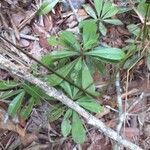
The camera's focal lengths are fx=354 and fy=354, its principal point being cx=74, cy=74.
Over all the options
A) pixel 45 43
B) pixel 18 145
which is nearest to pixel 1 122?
pixel 18 145

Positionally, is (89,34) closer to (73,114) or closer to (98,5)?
(98,5)

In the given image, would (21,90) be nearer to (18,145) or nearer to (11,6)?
(18,145)

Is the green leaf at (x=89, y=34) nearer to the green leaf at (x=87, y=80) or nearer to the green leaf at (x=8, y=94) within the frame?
the green leaf at (x=87, y=80)

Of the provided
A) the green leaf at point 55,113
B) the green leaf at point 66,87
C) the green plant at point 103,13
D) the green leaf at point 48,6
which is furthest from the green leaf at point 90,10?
the green leaf at point 55,113

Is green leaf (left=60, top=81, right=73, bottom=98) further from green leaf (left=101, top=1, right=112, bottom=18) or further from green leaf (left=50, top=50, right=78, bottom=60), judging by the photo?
green leaf (left=101, top=1, right=112, bottom=18)

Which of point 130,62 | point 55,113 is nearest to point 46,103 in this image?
point 55,113
